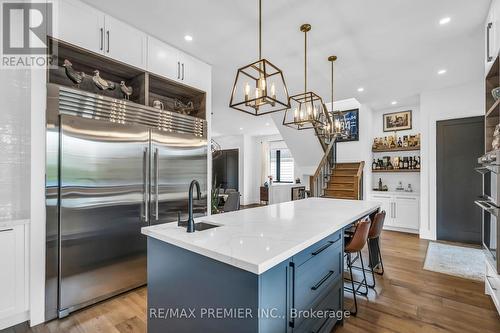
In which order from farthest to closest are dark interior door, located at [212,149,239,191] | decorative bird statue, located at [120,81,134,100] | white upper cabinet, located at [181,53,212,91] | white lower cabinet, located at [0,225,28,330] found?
dark interior door, located at [212,149,239,191]
white upper cabinet, located at [181,53,212,91]
decorative bird statue, located at [120,81,134,100]
white lower cabinet, located at [0,225,28,330]

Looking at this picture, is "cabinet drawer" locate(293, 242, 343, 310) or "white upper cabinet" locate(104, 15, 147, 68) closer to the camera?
"cabinet drawer" locate(293, 242, 343, 310)

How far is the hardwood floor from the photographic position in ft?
6.67

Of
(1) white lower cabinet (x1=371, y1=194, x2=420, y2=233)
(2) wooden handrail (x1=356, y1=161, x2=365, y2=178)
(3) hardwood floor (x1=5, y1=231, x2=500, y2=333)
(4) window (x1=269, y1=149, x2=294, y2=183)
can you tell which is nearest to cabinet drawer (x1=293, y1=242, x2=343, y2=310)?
(3) hardwood floor (x1=5, y1=231, x2=500, y2=333)

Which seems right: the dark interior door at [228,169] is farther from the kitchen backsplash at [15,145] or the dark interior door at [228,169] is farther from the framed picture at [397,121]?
the kitchen backsplash at [15,145]

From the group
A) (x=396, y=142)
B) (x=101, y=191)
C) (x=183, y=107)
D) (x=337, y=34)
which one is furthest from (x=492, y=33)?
(x=101, y=191)

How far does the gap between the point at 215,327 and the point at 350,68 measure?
391 centimetres

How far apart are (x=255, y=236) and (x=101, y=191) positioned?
1.75 meters

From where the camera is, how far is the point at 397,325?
2.08 meters

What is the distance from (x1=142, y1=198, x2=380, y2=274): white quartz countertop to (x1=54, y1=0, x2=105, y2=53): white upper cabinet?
1929mm

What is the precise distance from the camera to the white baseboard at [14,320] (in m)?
1.94

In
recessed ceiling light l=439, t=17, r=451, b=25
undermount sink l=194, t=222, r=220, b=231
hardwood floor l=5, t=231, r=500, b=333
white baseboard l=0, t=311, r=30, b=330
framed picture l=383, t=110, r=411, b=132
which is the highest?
recessed ceiling light l=439, t=17, r=451, b=25

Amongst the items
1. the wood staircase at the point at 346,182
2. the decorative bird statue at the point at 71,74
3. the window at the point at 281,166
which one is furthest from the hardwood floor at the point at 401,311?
the window at the point at 281,166

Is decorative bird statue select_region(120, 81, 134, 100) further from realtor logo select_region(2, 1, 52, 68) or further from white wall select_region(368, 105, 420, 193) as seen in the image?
white wall select_region(368, 105, 420, 193)

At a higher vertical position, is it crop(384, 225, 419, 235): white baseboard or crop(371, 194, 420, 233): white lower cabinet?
crop(371, 194, 420, 233): white lower cabinet
